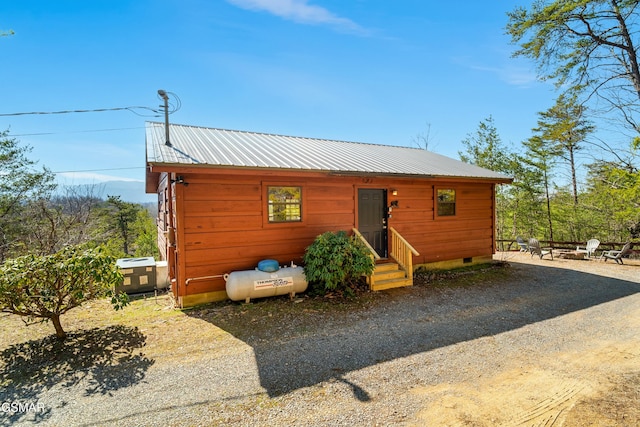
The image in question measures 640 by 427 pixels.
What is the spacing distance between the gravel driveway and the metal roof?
2975 mm

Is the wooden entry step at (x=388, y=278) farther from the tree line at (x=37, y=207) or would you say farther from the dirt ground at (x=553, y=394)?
the tree line at (x=37, y=207)

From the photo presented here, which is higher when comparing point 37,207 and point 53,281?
point 37,207

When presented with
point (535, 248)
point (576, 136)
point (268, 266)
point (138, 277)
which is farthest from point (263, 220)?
point (576, 136)

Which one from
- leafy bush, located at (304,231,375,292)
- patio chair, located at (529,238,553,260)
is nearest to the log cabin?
leafy bush, located at (304,231,375,292)

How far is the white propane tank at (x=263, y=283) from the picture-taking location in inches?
225

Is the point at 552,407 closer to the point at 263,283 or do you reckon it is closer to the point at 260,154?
the point at 263,283

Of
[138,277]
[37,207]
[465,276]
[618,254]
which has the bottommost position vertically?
[465,276]

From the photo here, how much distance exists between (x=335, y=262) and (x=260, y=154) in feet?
10.3

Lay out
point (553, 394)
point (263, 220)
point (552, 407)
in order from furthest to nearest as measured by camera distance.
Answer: point (263, 220), point (553, 394), point (552, 407)

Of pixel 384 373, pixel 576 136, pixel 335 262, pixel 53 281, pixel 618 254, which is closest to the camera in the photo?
pixel 384 373

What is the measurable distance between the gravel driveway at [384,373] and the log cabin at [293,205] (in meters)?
1.48

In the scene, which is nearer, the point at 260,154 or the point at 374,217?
the point at 260,154

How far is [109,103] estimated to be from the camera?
8.03m

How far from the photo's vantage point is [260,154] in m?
7.04
